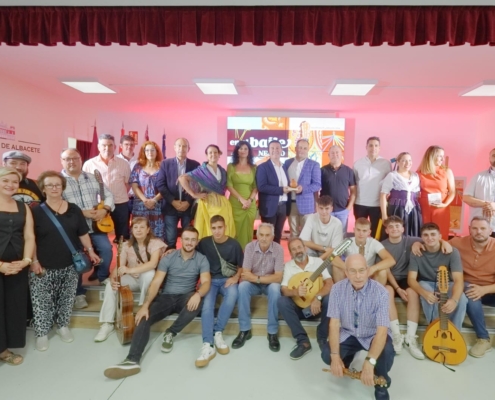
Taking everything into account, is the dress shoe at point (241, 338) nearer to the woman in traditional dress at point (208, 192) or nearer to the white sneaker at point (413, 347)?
the woman in traditional dress at point (208, 192)

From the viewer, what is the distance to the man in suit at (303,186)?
12.1 ft

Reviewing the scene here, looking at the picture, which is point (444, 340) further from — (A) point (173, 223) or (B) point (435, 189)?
(A) point (173, 223)

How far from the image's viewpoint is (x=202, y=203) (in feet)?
11.4

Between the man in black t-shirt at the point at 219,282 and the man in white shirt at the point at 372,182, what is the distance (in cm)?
158

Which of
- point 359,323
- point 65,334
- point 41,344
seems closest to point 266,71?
point 359,323

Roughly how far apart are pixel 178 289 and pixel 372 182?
2316 millimetres

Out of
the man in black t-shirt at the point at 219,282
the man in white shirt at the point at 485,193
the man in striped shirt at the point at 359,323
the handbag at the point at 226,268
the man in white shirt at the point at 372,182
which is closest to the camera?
the man in striped shirt at the point at 359,323

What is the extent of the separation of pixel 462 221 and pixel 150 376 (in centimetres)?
612

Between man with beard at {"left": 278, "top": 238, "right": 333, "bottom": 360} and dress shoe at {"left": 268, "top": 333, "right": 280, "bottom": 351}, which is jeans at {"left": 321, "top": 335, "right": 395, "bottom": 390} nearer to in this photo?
man with beard at {"left": 278, "top": 238, "right": 333, "bottom": 360}

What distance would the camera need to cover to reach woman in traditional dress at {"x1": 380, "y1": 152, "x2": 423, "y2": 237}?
3.55m

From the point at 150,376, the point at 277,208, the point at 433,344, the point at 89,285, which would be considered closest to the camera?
the point at 150,376

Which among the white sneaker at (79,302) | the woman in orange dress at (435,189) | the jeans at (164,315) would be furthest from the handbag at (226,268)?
the woman in orange dress at (435,189)

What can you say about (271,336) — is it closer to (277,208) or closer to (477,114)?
(277,208)

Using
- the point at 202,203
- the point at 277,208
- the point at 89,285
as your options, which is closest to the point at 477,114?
the point at 277,208
